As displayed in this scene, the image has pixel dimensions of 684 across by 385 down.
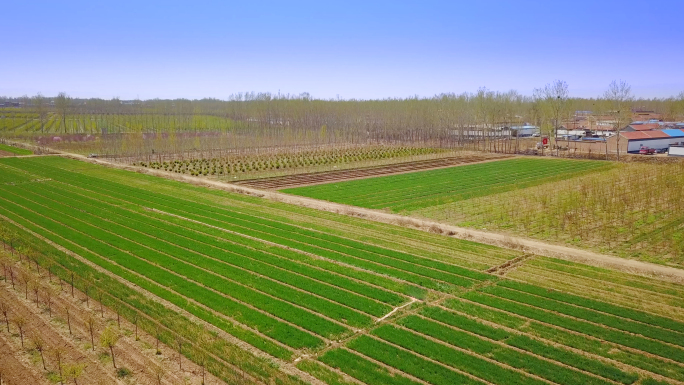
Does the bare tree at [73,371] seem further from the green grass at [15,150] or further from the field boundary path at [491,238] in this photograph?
the green grass at [15,150]

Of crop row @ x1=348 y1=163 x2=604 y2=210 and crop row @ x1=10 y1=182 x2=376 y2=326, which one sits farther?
crop row @ x1=348 y1=163 x2=604 y2=210

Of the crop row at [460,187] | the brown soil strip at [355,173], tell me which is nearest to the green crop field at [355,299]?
the crop row at [460,187]

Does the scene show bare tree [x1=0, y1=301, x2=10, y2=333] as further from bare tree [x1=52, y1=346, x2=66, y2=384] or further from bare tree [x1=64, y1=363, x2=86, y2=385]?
bare tree [x1=64, y1=363, x2=86, y2=385]

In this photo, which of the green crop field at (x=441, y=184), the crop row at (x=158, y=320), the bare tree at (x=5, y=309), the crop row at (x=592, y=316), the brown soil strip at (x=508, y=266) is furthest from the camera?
the green crop field at (x=441, y=184)

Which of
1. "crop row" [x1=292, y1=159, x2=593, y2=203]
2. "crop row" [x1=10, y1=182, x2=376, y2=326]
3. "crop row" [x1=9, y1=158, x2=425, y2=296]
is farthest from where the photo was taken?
"crop row" [x1=292, y1=159, x2=593, y2=203]

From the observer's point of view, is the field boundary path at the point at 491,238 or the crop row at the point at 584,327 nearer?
the crop row at the point at 584,327

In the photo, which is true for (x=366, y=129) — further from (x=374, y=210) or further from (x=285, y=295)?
(x=285, y=295)

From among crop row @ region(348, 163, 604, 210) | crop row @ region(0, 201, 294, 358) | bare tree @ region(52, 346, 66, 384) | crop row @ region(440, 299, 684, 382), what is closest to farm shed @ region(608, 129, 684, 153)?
crop row @ region(348, 163, 604, 210)
